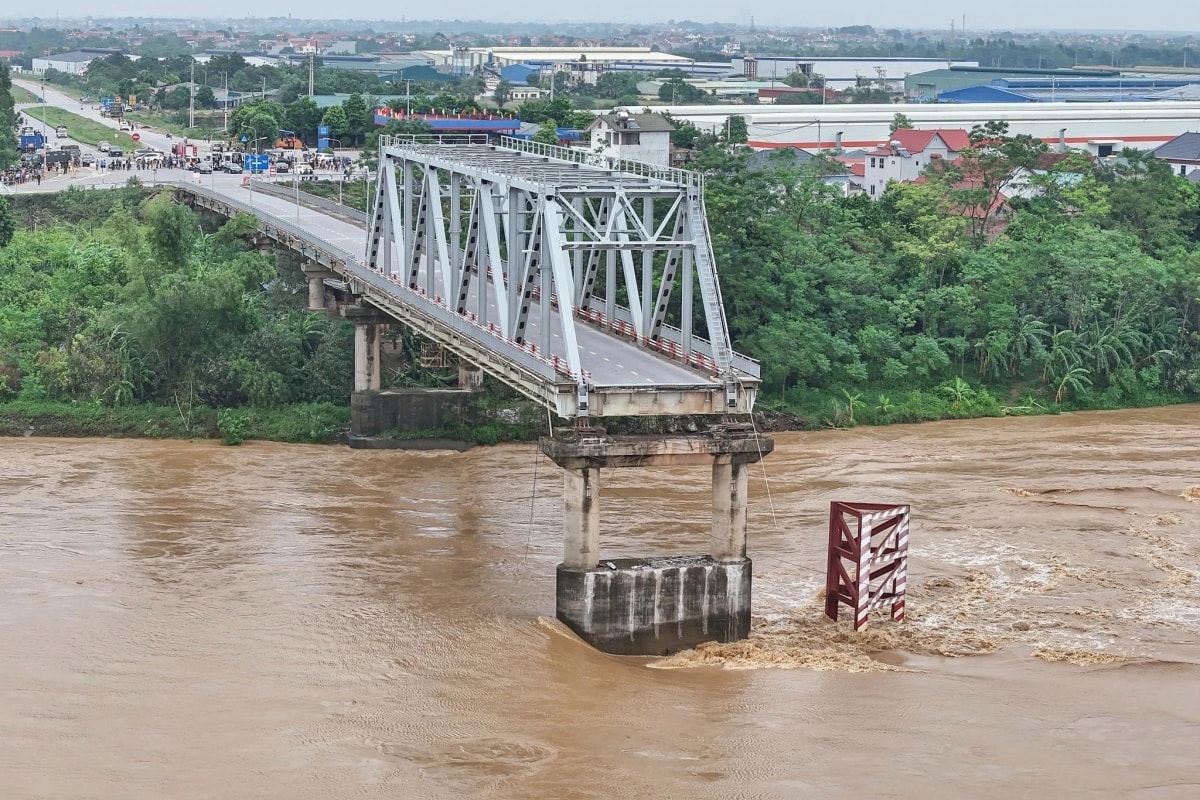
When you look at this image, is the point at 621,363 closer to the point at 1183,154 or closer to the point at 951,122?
the point at 1183,154

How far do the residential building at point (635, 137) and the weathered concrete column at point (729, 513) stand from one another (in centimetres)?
6464

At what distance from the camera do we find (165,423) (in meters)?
62.8

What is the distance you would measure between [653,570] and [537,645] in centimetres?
312

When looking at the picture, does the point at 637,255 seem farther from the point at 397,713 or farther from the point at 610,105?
the point at 610,105

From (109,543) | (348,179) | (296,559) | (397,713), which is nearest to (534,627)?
(397,713)

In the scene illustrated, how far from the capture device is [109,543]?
46344mm

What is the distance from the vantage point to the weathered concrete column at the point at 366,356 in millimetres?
63719

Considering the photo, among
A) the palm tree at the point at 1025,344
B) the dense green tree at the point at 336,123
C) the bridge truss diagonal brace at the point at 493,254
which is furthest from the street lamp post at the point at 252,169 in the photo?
the palm tree at the point at 1025,344

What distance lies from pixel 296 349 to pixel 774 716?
37.3 m

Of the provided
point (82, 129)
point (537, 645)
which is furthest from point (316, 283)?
point (82, 129)

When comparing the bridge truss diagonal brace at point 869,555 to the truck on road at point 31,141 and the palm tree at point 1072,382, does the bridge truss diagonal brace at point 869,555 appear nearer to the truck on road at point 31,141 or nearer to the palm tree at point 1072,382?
the palm tree at point 1072,382

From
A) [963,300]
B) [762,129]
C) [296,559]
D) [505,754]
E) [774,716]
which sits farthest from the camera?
[762,129]

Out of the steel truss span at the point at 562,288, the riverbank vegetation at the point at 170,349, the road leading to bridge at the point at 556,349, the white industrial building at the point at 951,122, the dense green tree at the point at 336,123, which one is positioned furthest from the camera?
the white industrial building at the point at 951,122

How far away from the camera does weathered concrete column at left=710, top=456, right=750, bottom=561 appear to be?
39.6 meters
